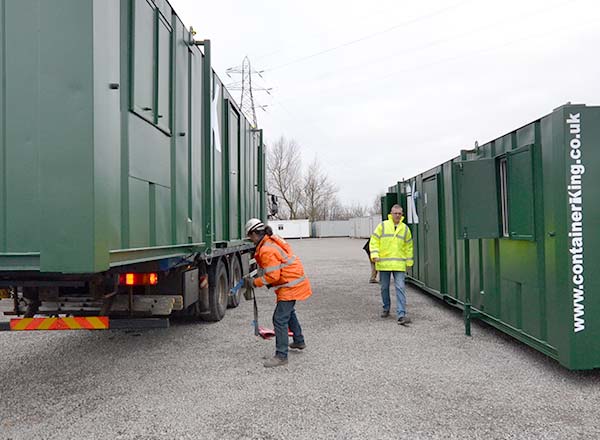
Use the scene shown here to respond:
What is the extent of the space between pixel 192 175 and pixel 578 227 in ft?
12.8

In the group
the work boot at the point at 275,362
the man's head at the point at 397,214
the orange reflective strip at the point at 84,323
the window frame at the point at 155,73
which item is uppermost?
the window frame at the point at 155,73

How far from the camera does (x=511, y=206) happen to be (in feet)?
16.6

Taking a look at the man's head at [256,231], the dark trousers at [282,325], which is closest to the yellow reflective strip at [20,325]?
the man's head at [256,231]

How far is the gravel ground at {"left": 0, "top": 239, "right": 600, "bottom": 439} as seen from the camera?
11.0ft

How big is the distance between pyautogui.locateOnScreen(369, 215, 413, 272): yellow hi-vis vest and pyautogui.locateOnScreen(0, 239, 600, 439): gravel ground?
3.02ft

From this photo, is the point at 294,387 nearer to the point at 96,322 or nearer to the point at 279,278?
the point at 279,278

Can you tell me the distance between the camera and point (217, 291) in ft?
22.4

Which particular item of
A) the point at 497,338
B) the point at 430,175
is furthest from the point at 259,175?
the point at 497,338

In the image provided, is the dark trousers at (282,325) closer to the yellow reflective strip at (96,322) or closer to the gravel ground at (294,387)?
the gravel ground at (294,387)

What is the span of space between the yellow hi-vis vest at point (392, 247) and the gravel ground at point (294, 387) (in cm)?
92

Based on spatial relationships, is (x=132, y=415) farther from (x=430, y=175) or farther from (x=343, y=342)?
(x=430, y=175)

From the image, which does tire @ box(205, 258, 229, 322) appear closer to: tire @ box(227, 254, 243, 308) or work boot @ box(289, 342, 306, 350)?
tire @ box(227, 254, 243, 308)

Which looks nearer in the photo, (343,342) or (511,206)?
(511,206)

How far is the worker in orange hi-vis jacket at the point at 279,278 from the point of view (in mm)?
4824
